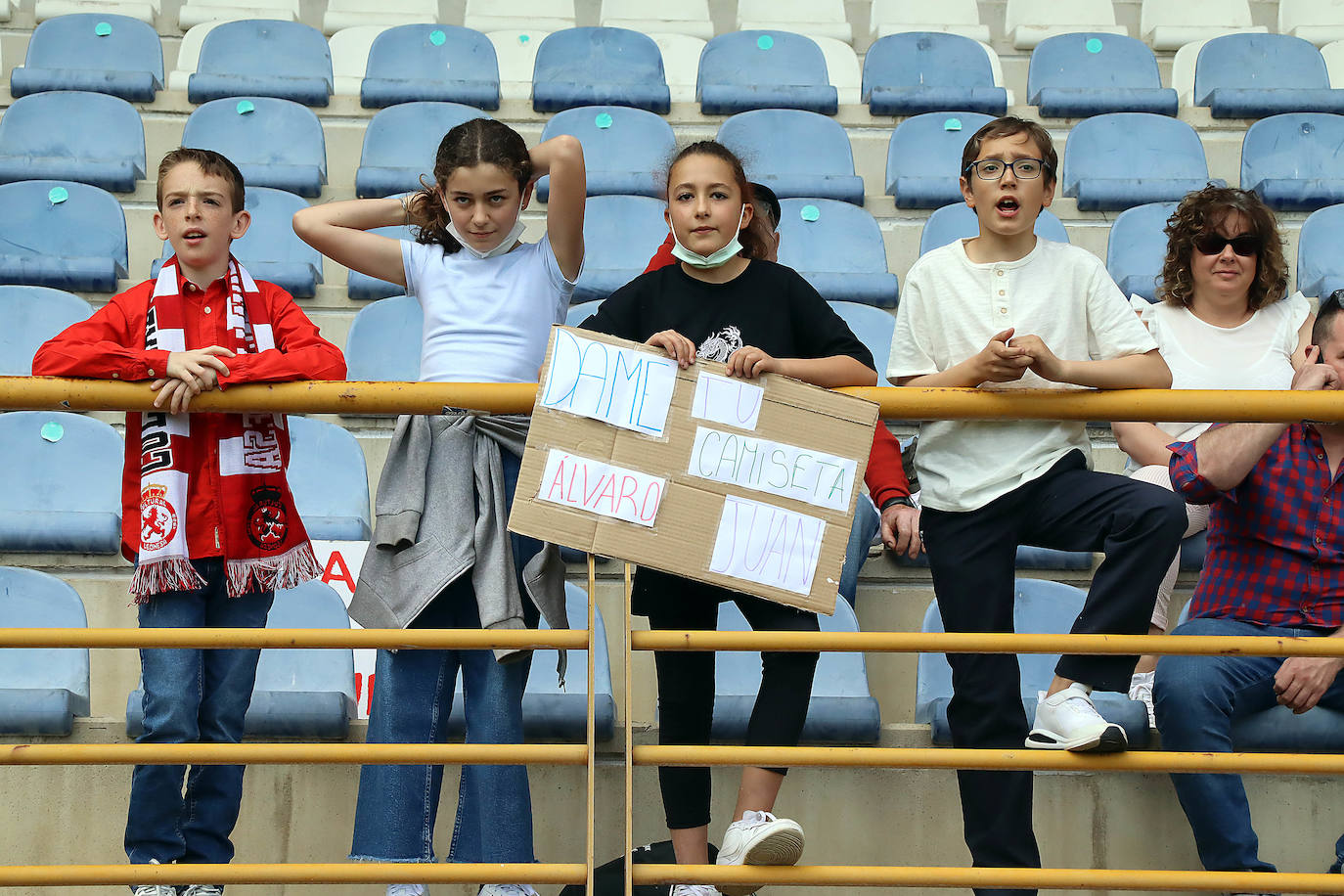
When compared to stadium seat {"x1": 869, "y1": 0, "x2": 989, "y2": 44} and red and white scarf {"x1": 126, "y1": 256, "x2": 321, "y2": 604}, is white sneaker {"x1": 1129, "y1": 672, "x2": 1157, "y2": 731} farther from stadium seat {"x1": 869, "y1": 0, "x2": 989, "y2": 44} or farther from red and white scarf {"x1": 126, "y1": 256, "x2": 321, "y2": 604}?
stadium seat {"x1": 869, "y1": 0, "x2": 989, "y2": 44}

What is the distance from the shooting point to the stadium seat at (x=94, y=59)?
5125 mm

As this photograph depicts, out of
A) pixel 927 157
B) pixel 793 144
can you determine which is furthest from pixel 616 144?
pixel 927 157

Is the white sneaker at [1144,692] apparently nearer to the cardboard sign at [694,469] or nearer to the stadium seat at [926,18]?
the cardboard sign at [694,469]

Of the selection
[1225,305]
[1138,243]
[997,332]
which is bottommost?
[997,332]

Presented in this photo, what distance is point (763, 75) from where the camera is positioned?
5516mm

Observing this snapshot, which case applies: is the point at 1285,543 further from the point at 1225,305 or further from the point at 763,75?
the point at 763,75

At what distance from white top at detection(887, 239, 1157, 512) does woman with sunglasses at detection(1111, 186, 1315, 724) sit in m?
0.78

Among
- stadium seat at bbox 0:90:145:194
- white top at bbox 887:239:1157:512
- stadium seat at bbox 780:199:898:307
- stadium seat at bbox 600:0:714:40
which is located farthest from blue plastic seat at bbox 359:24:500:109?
white top at bbox 887:239:1157:512

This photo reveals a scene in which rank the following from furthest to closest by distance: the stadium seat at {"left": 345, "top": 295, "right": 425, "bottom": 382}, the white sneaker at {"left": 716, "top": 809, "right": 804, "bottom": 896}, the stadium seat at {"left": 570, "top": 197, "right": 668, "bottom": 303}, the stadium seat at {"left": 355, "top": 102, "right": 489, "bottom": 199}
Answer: the stadium seat at {"left": 355, "top": 102, "right": 489, "bottom": 199} → the stadium seat at {"left": 570, "top": 197, "right": 668, "bottom": 303} → the stadium seat at {"left": 345, "top": 295, "right": 425, "bottom": 382} → the white sneaker at {"left": 716, "top": 809, "right": 804, "bottom": 896}

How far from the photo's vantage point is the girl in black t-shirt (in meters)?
2.23

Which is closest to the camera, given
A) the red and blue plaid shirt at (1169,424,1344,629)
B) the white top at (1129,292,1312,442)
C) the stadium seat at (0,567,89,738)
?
the red and blue plaid shirt at (1169,424,1344,629)

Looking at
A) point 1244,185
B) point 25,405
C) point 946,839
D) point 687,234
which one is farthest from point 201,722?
point 1244,185

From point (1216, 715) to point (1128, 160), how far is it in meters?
2.87

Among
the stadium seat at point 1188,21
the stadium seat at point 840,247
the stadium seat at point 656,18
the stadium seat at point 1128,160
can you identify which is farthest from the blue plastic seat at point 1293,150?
the stadium seat at point 656,18
